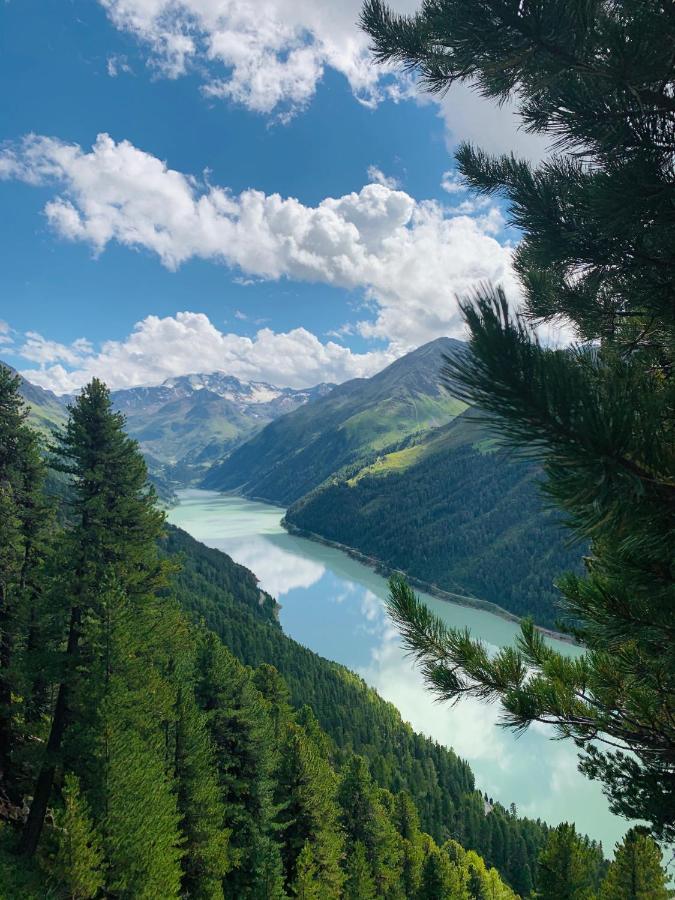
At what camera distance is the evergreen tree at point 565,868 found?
670 inches

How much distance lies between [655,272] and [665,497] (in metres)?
2.91

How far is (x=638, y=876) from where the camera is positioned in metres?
14.6

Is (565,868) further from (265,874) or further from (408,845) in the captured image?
(408,845)

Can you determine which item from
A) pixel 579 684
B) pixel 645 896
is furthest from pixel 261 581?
pixel 579 684

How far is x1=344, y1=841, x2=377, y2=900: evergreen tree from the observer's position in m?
21.2

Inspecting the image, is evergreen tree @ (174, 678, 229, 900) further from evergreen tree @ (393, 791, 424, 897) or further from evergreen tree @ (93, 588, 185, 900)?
evergreen tree @ (393, 791, 424, 897)

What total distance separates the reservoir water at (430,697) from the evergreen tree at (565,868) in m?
5.80

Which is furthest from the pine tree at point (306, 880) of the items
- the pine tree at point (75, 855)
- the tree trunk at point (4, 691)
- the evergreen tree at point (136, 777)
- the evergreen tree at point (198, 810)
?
the tree trunk at point (4, 691)

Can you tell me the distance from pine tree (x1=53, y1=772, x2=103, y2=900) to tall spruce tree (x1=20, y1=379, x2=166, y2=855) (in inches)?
92.8

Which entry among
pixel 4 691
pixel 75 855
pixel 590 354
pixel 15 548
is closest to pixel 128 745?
pixel 75 855

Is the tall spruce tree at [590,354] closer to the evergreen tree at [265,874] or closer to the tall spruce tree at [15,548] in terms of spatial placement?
the tall spruce tree at [15,548]

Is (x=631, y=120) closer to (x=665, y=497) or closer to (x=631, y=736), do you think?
(x=665, y=497)

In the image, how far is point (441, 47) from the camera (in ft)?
A: 17.4

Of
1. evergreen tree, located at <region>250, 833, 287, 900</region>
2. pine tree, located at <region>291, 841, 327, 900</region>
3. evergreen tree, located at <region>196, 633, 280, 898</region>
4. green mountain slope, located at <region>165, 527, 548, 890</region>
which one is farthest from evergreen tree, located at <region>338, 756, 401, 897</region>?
green mountain slope, located at <region>165, 527, 548, 890</region>
